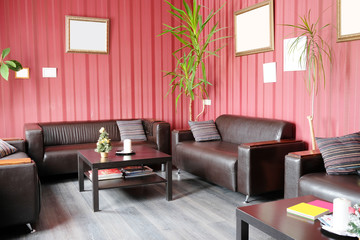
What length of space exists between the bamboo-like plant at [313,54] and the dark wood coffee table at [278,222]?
1597 mm

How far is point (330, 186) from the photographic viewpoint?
256 cm

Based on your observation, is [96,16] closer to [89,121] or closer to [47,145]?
[89,121]

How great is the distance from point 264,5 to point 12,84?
3.48 metres

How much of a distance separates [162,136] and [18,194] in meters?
2.42

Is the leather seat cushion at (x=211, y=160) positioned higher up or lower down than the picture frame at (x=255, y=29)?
lower down

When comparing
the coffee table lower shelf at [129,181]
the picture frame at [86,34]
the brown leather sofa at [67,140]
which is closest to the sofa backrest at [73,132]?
the brown leather sofa at [67,140]

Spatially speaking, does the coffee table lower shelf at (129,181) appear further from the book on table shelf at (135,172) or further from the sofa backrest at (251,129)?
the sofa backrest at (251,129)

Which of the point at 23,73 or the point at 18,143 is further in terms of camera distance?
the point at 23,73

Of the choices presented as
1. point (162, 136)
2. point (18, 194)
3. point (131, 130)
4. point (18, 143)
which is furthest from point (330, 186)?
point (18, 143)

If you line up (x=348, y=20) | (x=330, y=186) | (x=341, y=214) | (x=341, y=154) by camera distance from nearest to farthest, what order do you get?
(x=341, y=214) < (x=330, y=186) < (x=341, y=154) < (x=348, y=20)

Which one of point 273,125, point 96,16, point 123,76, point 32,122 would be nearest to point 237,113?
point 273,125

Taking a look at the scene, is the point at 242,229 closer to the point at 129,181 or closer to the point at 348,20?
the point at 129,181

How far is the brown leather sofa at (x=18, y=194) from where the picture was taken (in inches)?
103

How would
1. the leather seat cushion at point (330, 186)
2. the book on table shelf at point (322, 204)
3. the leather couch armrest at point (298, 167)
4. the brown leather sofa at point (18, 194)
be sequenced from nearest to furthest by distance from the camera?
the book on table shelf at point (322, 204) → the leather seat cushion at point (330, 186) → the brown leather sofa at point (18, 194) → the leather couch armrest at point (298, 167)
